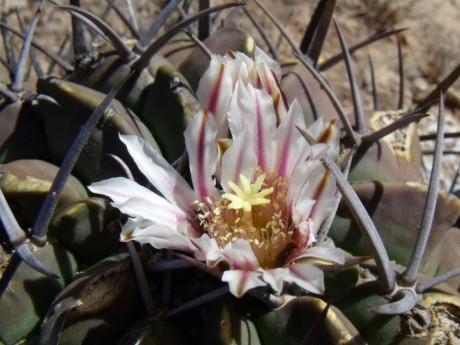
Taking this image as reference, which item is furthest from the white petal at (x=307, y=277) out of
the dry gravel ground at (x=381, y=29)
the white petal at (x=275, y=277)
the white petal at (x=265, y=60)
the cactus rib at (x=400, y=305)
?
the dry gravel ground at (x=381, y=29)

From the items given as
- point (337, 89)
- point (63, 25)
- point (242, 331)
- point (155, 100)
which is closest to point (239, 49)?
point (155, 100)

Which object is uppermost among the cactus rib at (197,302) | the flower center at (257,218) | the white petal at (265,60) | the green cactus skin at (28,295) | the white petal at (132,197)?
the white petal at (265,60)

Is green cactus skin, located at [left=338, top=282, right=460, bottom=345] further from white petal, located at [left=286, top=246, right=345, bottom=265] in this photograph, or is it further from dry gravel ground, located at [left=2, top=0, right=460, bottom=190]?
dry gravel ground, located at [left=2, top=0, right=460, bottom=190]

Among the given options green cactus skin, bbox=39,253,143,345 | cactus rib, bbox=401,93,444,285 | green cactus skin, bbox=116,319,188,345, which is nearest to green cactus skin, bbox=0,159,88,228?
green cactus skin, bbox=39,253,143,345

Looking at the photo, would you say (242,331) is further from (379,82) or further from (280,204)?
(379,82)

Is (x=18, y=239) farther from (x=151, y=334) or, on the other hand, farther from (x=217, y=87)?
(x=217, y=87)

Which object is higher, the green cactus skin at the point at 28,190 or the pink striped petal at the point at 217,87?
the pink striped petal at the point at 217,87

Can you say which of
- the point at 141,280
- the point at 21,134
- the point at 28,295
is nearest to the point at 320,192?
the point at 141,280

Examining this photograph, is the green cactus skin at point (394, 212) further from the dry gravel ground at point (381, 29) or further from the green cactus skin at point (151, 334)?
the dry gravel ground at point (381, 29)
